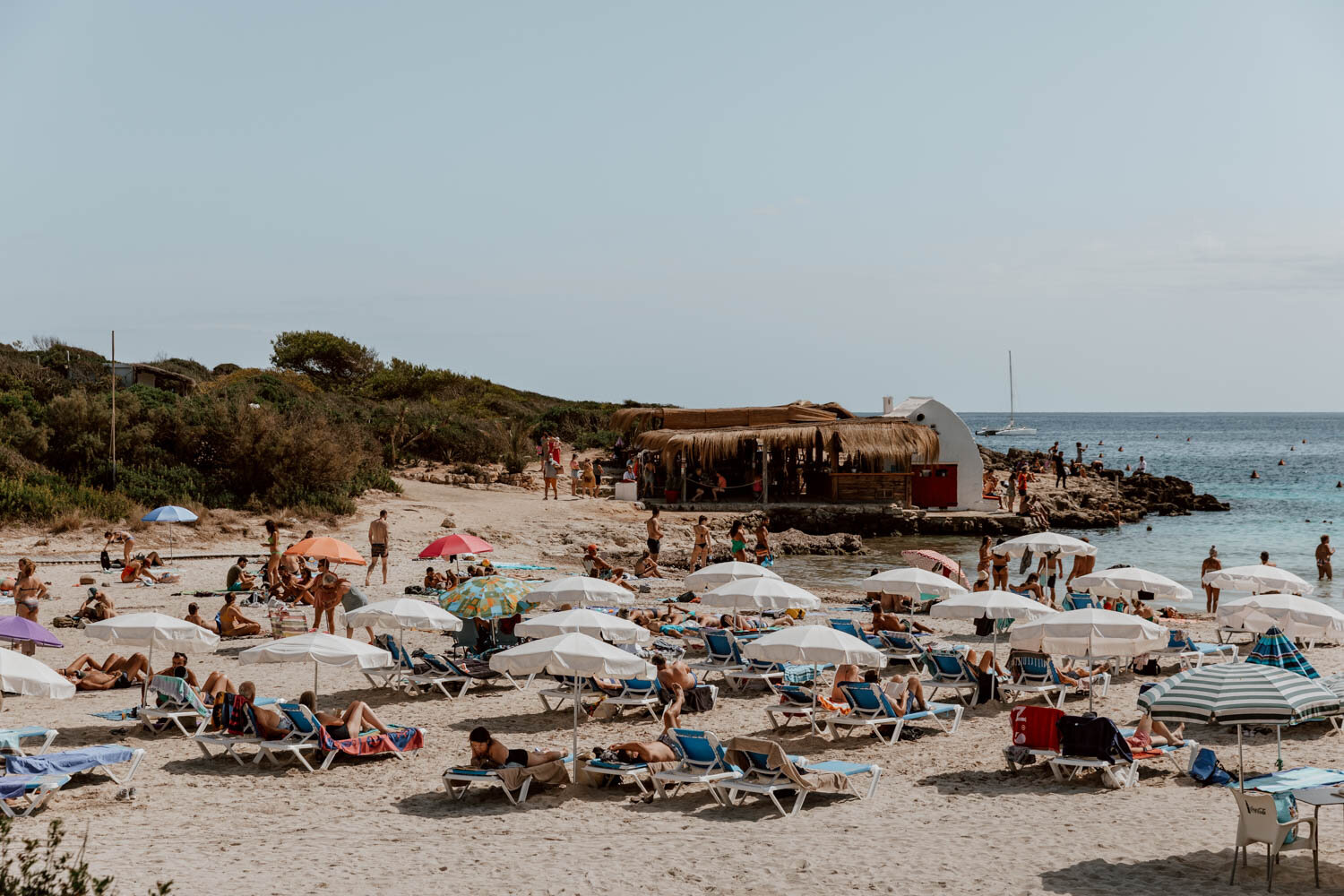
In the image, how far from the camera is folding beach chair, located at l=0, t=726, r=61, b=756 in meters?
9.71

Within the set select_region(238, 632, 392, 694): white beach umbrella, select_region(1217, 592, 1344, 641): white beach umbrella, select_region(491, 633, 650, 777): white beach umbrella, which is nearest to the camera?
select_region(491, 633, 650, 777): white beach umbrella

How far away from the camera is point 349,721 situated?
10750mm

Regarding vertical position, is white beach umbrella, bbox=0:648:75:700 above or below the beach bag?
above

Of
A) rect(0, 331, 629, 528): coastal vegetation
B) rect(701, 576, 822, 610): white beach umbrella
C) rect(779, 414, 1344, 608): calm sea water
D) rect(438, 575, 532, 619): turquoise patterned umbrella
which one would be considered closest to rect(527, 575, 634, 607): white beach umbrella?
rect(701, 576, 822, 610): white beach umbrella

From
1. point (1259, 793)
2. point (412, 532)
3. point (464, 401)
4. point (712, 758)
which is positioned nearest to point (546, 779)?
point (712, 758)

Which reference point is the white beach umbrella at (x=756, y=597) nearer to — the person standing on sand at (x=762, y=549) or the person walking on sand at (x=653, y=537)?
the person standing on sand at (x=762, y=549)

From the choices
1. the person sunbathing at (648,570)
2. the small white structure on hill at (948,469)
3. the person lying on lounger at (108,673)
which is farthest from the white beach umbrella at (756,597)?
the small white structure on hill at (948,469)

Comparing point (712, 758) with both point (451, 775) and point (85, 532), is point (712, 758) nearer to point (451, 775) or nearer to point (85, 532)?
point (451, 775)

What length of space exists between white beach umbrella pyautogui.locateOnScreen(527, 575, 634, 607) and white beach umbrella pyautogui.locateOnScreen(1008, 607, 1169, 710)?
223 inches

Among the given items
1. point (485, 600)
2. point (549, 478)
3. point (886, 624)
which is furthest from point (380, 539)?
point (549, 478)

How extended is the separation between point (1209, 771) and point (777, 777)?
11.4 ft

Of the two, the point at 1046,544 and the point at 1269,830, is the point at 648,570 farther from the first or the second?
the point at 1269,830

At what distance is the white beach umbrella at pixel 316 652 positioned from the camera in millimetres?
10734

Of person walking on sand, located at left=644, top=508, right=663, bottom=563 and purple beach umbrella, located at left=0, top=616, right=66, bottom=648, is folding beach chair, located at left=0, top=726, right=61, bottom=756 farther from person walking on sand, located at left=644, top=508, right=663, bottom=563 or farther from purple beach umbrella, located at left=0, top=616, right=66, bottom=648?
person walking on sand, located at left=644, top=508, right=663, bottom=563
